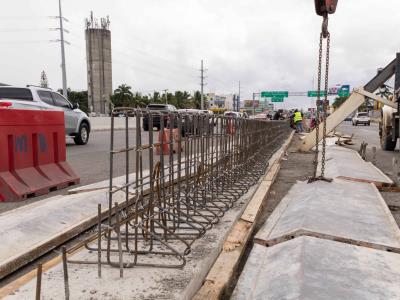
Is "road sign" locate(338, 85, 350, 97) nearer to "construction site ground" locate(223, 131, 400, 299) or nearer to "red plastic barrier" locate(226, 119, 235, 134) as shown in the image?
"construction site ground" locate(223, 131, 400, 299)

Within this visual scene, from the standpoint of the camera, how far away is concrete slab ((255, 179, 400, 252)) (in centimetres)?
436

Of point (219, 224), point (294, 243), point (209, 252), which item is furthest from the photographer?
point (219, 224)

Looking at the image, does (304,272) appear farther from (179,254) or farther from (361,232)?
(361,232)

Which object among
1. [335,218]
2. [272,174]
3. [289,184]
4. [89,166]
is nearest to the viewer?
[335,218]

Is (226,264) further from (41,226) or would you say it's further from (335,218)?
(41,226)

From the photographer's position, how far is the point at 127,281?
3143mm

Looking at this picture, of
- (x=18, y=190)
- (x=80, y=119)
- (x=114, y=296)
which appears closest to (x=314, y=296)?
(x=114, y=296)

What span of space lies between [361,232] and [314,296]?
1.79 meters

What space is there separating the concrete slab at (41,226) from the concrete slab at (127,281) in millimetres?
507

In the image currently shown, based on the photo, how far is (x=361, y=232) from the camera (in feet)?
14.8

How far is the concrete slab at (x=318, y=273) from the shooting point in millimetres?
3092

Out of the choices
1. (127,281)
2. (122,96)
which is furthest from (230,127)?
(122,96)

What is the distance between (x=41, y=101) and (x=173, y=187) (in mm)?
10548

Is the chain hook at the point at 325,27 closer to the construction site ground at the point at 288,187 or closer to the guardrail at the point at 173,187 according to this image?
the guardrail at the point at 173,187
